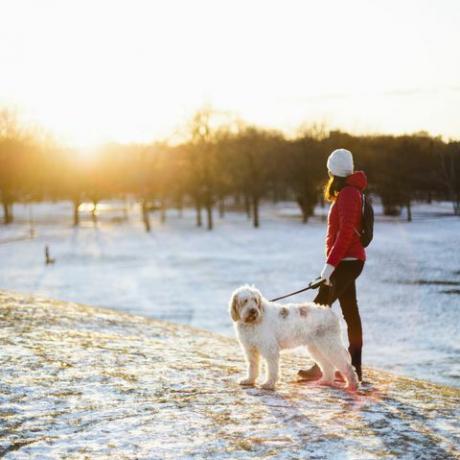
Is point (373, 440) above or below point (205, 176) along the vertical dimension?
below

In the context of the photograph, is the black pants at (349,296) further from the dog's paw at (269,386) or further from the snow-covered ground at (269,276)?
the snow-covered ground at (269,276)

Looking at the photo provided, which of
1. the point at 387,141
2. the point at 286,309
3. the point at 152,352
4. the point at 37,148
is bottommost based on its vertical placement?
the point at 152,352

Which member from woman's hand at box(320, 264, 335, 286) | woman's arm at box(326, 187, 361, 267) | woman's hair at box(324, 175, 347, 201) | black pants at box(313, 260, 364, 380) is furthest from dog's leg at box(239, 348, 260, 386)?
woman's hair at box(324, 175, 347, 201)

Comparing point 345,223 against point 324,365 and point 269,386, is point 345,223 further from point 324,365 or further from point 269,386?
point 269,386

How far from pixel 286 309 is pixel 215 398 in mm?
1202

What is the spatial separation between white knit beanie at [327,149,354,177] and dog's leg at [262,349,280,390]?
2.09 metres

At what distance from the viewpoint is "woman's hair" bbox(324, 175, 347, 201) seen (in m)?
6.79

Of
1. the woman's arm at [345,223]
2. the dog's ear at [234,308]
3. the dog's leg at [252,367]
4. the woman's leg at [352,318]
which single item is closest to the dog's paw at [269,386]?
the dog's leg at [252,367]

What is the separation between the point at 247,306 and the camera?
6348 millimetres

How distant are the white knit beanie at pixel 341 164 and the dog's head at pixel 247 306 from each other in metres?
1.64

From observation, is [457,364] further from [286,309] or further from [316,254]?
[316,254]

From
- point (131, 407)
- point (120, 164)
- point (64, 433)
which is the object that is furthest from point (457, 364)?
point (120, 164)

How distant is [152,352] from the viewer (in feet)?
29.4

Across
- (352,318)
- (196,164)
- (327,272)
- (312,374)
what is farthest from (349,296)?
(196,164)
